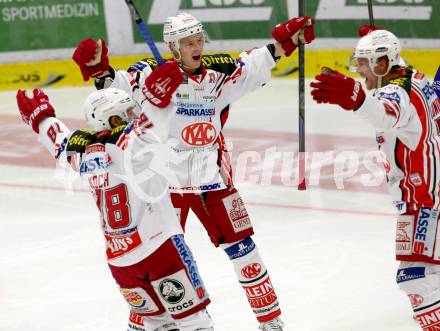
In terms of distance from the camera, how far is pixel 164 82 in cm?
448

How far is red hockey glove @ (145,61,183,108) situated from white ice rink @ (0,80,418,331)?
1636mm

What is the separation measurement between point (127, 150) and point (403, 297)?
2.39 meters

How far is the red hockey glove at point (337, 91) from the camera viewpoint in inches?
167

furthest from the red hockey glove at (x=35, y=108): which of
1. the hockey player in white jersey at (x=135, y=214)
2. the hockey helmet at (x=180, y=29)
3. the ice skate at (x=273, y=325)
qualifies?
the ice skate at (x=273, y=325)

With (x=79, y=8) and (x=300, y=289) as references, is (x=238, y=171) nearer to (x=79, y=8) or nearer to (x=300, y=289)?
(x=300, y=289)

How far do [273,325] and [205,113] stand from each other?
3.93 ft

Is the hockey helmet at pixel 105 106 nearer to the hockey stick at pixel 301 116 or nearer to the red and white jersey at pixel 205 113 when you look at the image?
the red and white jersey at pixel 205 113

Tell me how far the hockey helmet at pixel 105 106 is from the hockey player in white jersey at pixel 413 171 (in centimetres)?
118

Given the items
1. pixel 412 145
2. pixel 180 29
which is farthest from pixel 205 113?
pixel 412 145

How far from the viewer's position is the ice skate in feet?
17.6

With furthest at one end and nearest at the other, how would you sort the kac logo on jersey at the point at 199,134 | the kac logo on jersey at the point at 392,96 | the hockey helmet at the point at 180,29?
the kac logo on jersey at the point at 199,134
the hockey helmet at the point at 180,29
the kac logo on jersey at the point at 392,96

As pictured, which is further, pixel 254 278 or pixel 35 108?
pixel 254 278

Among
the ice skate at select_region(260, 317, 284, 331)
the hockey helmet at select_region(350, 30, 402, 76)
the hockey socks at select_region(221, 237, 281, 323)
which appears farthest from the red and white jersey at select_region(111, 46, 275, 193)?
the ice skate at select_region(260, 317, 284, 331)

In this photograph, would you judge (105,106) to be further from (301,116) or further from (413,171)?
(301,116)
